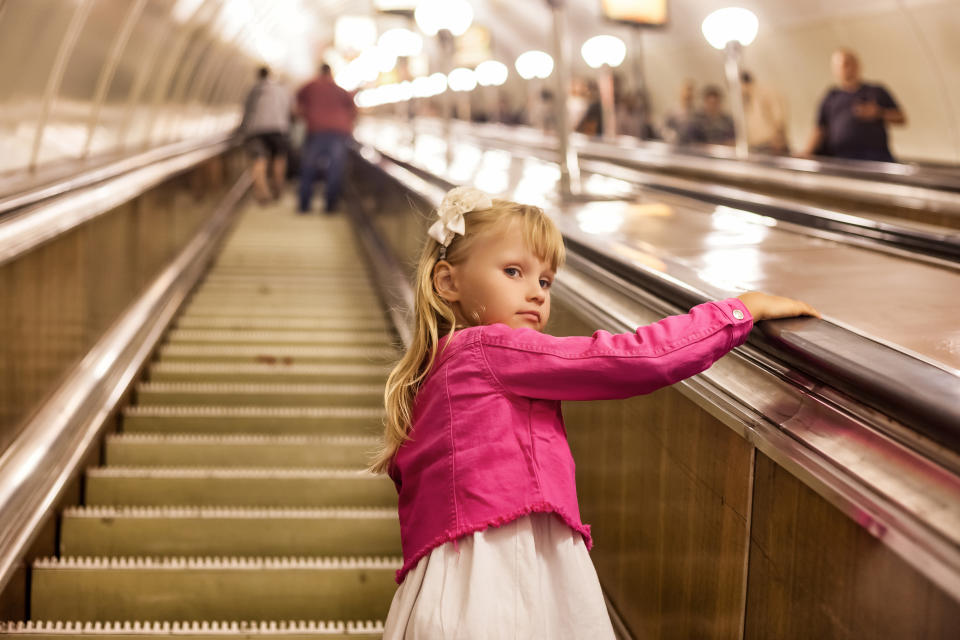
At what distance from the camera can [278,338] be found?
21.8ft

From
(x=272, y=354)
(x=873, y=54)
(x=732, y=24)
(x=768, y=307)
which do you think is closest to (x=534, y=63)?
(x=873, y=54)

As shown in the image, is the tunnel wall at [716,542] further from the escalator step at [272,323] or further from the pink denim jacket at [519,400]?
the escalator step at [272,323]

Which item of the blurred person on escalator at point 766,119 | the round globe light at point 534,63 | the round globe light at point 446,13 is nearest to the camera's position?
the round globe light at point 446,13

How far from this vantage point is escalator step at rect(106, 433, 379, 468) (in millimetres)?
4445

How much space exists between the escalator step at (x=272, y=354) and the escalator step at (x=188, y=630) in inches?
114

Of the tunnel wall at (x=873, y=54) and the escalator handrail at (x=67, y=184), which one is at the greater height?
the tunnel wall at (x=873, y=54)

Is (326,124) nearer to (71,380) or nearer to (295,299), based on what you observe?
(295,299)

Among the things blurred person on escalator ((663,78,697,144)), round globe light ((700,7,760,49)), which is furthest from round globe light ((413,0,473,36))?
blurred person on escalator ((663,78,697,144))

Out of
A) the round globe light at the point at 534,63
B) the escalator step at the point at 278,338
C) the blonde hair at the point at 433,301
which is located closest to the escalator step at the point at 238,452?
the escalator step at the point at 278,338

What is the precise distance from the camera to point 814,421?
5.66 feet

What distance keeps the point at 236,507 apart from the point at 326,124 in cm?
994

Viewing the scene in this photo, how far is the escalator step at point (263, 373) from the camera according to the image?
18.8ft

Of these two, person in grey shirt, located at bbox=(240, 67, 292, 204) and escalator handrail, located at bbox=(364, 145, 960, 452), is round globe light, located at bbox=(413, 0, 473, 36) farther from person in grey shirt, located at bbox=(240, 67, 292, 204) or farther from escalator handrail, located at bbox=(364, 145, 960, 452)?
escalator handrail, located at bbox=(364, 145, 960, 452)

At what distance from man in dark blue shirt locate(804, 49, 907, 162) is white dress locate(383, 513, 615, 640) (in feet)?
27.6
